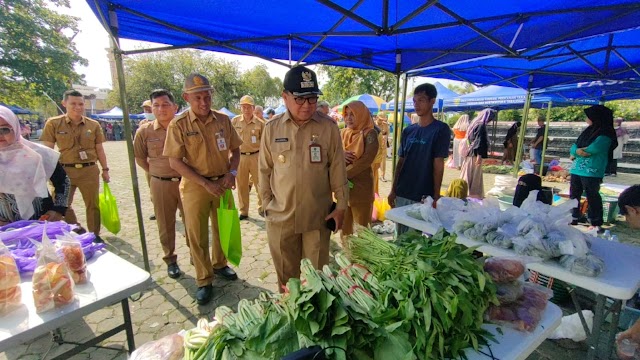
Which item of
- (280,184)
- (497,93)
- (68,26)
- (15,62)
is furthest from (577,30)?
(68,26)

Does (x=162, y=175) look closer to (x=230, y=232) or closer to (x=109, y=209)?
(x=109, y=209)

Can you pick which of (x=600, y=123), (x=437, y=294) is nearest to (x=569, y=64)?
(x=600, y=123)

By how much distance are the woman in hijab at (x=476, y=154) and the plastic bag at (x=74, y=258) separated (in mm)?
Answer: 6082

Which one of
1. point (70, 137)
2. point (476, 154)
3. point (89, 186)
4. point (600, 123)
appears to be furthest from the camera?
point (476, 154)

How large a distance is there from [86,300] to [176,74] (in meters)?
39.5

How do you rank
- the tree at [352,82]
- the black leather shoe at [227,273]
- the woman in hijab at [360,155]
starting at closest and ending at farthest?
the woman in hijab at [360,155]
the black leather shoe at [227,273]
the tree at [352,82]

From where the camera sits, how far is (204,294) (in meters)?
3.07

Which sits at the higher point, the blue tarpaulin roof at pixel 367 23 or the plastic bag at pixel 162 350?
the blue tarpaulin roof at pixel 367 23

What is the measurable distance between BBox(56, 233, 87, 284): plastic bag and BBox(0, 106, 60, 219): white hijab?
98 cm

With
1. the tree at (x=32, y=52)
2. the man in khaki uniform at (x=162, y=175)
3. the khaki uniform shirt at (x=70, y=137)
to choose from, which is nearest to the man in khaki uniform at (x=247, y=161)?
the man in khaki uniform at (x=162, y=175)

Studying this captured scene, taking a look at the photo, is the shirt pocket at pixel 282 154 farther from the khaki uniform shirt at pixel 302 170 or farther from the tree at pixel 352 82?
the tree at pixel 352 82

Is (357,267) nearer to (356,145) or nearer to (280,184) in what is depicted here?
(280,184)

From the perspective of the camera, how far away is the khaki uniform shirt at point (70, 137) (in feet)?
13.1

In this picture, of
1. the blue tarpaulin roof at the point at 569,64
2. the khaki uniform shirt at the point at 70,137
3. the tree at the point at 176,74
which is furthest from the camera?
the tree at the point at 176,74
